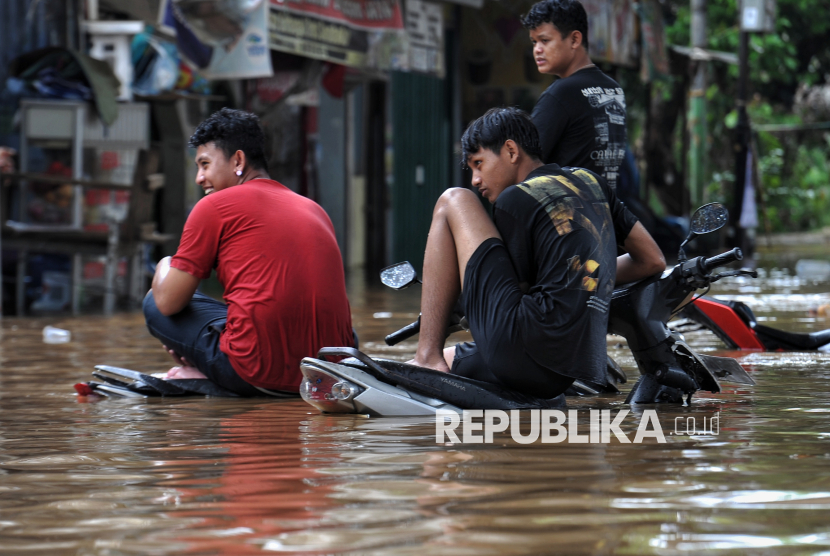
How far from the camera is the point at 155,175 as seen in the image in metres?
9.98

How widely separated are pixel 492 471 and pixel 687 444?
67cm

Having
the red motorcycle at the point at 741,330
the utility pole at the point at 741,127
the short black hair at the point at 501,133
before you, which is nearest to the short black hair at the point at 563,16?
the short black hair at the point at 501,133

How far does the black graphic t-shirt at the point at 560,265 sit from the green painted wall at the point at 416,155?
483 inches

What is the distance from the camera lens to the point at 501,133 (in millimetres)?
3822

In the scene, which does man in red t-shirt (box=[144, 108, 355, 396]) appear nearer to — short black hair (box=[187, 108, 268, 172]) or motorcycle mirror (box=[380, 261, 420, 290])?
short black hair (box=[187, 108, 268, 172])

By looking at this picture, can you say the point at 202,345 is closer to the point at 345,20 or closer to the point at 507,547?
the point at 507,547

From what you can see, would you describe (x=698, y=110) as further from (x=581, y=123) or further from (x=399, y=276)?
(x=399, y=276)

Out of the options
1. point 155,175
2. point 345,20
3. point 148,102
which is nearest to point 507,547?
point 155,175

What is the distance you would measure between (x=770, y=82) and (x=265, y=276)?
969 inches

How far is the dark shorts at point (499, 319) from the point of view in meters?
3.71

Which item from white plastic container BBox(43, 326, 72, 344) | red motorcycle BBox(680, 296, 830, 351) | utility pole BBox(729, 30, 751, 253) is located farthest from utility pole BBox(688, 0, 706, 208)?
white plastic container BBox(43, 326, 72, 344)

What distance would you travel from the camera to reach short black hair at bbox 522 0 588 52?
4562mm

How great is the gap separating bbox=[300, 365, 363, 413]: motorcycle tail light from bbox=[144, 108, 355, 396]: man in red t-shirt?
1.85 ft

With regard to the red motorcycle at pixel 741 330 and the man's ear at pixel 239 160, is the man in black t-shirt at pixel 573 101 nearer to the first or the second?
the man's ear at pixel 239 160
